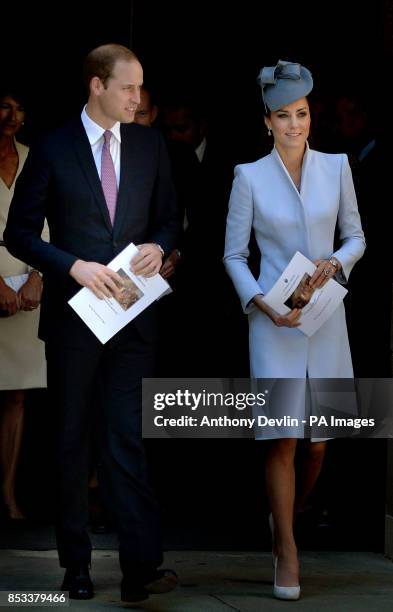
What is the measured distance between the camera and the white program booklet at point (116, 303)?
20.7ft

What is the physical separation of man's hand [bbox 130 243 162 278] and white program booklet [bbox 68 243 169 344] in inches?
0.8

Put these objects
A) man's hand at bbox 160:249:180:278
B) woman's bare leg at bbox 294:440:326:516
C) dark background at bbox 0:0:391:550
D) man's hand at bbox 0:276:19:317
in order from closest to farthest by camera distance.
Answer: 1. woman's bare leg at bbox 294:440:326:516
2. man's hand at bbox 160:249:180:278
3. man's hand at bbox 0:276:19:317
4. dark background at bbox 0:0:391:550

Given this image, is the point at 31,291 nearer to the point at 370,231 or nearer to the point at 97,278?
the point at 370,231

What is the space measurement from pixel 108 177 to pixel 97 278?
0.47 meters

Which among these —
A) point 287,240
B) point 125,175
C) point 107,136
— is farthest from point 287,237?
point 107,136

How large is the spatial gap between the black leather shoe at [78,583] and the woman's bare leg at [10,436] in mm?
1792

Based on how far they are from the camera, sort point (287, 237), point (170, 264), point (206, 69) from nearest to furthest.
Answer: point (287, 237) → point (170, 264) → point (206, 69)

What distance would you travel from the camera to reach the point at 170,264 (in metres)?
7.57

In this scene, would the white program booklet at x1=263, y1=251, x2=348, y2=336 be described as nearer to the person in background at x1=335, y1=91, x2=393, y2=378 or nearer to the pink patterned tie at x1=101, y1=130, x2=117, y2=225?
the pink patterned tie at x1=101, y1=130, x2=117, y2=225

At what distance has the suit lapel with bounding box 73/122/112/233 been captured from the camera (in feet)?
21.1

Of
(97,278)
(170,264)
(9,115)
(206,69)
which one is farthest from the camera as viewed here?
(206,69)

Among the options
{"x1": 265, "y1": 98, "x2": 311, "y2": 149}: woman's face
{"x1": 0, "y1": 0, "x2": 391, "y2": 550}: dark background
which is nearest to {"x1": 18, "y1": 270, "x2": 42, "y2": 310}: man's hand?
{"x1": 0, "y1": 0, "x2": 391, "y2": 550}: dark background

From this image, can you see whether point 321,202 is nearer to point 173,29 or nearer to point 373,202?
point 373,202

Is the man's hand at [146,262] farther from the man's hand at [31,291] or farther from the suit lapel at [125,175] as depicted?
the man's hand at [31,291]
